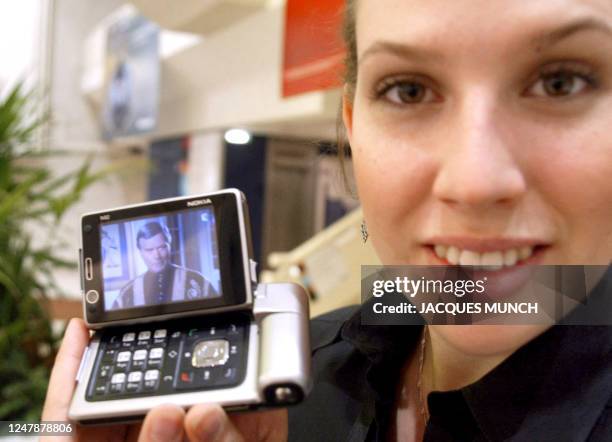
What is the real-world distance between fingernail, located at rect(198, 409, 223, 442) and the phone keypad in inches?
1.4

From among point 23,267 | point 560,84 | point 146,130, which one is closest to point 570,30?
point 560,84

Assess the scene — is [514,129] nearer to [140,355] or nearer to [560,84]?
[560,84]

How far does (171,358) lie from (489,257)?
A: 11.3 inches

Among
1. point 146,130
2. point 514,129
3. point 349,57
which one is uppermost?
point 146,130

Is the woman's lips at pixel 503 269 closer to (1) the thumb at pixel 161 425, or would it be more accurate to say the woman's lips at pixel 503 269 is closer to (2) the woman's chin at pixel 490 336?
(2) the woman's chin at pixel 490 336

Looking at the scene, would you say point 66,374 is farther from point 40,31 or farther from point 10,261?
point 40,31

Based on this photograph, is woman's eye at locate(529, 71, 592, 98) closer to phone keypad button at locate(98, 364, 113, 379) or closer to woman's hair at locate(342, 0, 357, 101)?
woman's hair at locate(342, 0, 357, 101)

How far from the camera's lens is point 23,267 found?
1857 millimetres

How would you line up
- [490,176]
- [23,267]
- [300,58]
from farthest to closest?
1. [300,58]
2. [23,267]
3. [490,176]

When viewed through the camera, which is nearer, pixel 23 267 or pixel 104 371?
pixel 104 371

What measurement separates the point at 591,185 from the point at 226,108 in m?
3.51

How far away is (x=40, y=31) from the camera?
4848 millimetres

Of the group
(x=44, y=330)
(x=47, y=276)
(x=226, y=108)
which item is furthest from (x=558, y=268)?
(x=226, y=108)

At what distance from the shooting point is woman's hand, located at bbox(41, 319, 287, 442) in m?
0.45
